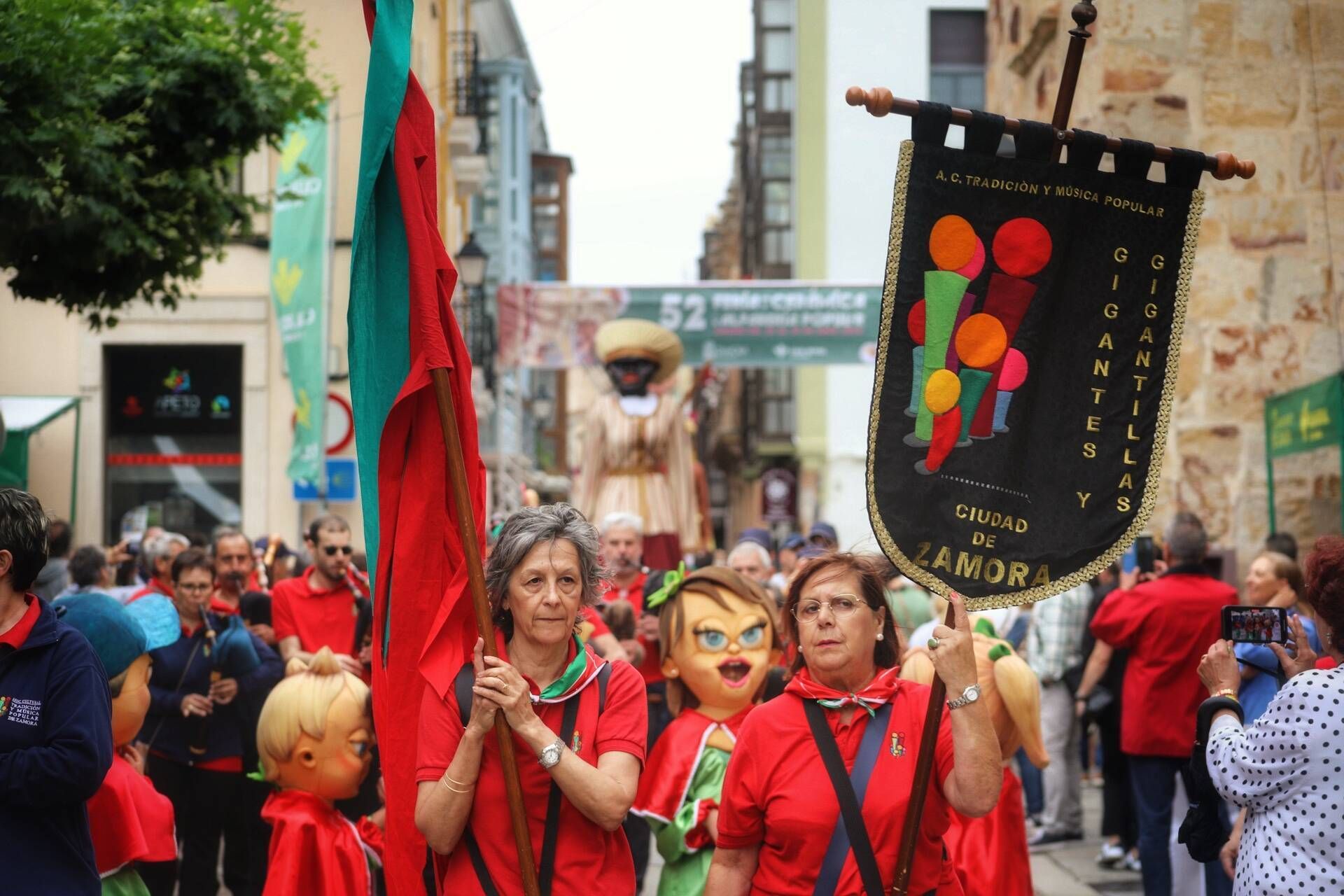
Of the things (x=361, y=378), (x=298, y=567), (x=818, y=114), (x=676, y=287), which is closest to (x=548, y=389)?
(x=818, y=114)

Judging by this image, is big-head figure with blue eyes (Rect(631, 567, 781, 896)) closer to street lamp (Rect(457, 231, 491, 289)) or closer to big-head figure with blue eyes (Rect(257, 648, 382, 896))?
big-head figure with blue eyes (Rect(257, 648, 382, 896))

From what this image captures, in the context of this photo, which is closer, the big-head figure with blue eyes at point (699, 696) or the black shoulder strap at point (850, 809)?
the black shoulder strap at point (850, 809)

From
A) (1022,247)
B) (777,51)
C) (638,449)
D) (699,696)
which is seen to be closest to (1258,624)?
(1022,247)

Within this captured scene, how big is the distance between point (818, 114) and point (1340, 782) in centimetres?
3784

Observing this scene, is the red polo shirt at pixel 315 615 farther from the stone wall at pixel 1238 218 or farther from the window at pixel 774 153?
the window at pixel 774 153

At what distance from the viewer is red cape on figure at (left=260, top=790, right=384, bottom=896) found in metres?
5.20

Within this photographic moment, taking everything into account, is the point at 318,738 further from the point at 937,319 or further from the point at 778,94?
the point at 778,94

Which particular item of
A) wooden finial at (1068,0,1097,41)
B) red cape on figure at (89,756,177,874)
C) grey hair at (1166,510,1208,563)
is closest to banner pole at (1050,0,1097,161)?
wooden finial at (1068,0,1097,41)

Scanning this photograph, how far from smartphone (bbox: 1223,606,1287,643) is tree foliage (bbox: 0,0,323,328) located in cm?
554

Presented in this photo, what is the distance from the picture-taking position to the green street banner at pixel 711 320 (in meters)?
A: 22.4

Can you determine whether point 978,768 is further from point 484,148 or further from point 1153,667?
point 484,148

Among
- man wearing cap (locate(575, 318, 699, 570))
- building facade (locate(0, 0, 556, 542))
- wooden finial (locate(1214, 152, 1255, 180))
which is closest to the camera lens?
wooden finial (locate(1214, 152, 1255, 180))

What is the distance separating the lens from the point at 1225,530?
11.2 m

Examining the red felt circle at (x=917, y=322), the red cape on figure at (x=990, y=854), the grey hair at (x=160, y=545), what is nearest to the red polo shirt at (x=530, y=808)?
the red felt circle at (x=917, y=322)
